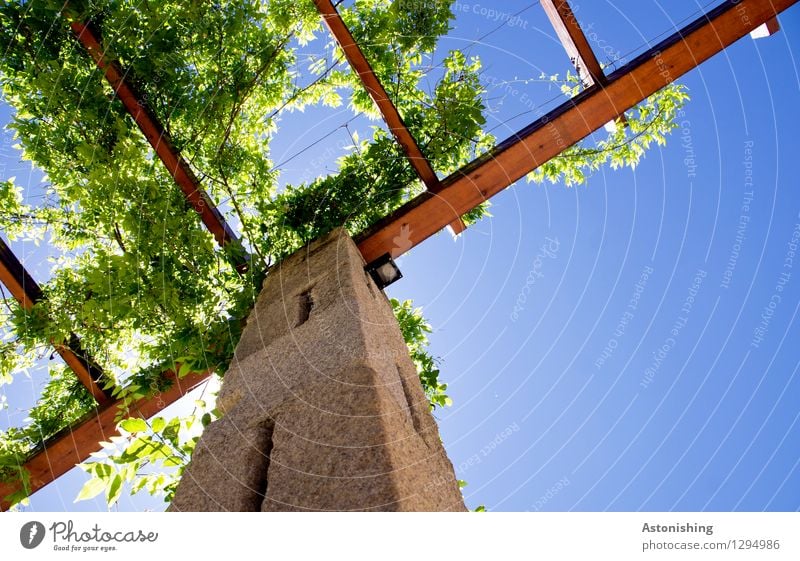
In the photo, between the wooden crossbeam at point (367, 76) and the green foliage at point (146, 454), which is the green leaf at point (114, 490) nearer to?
the green foliage at point (146, 454)

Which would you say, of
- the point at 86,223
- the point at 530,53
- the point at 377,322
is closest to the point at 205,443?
the point at 377,322

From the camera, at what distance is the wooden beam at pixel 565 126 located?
3.96 metres

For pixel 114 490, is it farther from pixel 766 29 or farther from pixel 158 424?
pixel 766 29

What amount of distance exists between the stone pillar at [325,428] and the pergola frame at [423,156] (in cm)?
143

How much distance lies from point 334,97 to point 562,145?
1.99 meters

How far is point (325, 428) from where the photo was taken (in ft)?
6.27

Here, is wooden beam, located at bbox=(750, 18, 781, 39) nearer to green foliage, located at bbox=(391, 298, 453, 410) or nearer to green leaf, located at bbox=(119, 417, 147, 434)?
green foliage, located at bbox=(391, 298, 453, 410)

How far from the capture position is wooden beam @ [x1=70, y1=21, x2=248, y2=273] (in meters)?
4.21

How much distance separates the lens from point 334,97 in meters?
4.97
